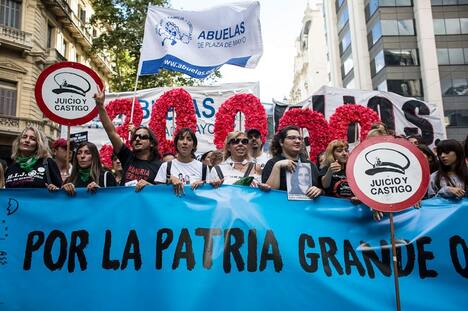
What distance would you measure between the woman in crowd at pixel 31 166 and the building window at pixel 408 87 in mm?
28936

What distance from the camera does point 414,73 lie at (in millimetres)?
29078

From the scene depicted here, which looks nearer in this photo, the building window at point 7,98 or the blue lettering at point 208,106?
the blue lettering at point 208,106

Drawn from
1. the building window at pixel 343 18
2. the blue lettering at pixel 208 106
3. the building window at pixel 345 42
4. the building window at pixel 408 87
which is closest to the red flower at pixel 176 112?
the blue lettering at pixel 208 106

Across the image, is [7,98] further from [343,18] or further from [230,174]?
[343,18]

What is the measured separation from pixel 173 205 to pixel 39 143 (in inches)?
58.2

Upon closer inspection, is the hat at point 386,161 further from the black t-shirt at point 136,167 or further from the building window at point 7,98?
the building window at point 7,98

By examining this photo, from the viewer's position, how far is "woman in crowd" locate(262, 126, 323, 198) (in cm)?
332

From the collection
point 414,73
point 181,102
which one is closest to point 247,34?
point 181,102

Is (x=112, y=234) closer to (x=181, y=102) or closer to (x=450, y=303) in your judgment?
(x=450, y=303)

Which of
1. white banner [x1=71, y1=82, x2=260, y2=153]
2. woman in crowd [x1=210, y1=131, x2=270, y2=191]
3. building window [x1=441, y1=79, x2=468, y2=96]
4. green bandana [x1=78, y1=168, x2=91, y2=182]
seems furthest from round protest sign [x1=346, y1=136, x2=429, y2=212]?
building window [x1=441, y1=79, x2=468, y2=96]

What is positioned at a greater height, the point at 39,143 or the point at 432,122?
the point at 432,122

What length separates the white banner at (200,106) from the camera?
7777mm

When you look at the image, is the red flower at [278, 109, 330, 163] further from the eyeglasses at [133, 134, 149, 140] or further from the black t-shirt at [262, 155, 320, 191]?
the eyeglasses at [133, 134, 149, 140]

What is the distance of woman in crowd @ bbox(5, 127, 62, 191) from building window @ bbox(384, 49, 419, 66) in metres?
29.7
